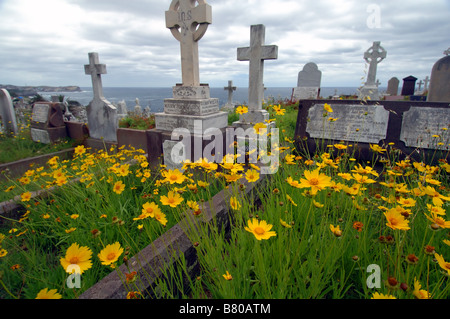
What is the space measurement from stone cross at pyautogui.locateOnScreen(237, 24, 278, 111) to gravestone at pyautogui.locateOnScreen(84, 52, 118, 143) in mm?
3572

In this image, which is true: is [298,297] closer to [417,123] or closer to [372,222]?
[372,222]

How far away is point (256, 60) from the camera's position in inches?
198

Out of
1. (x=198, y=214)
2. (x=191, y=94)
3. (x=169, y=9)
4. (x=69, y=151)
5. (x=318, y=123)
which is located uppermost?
(x=169, y=9)

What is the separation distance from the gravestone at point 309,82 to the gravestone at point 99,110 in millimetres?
8296

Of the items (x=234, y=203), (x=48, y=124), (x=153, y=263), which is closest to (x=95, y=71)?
(x=48, y=124)

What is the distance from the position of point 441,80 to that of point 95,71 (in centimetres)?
802

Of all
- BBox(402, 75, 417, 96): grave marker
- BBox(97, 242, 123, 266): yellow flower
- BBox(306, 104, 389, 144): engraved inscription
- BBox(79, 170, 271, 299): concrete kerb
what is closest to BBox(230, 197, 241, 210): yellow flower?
BBox(79, 170, 271, 299): concrete kerb

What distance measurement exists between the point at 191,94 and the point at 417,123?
360 centimetres

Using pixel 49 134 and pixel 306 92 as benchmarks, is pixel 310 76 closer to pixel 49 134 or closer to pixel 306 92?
pixel 306 92

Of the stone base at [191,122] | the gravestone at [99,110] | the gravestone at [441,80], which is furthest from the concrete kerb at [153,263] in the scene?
the gravestone at [441,80]

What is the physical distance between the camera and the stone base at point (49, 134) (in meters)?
6.52

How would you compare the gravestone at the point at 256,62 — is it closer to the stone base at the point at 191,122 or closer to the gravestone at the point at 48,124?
the stone base at the point at 191,122
